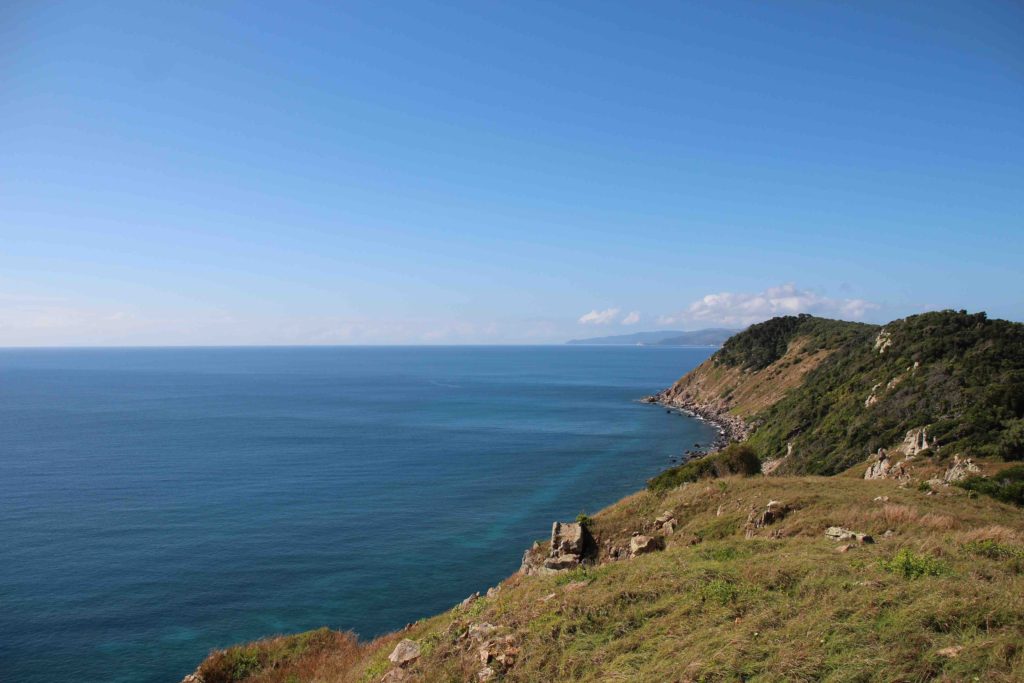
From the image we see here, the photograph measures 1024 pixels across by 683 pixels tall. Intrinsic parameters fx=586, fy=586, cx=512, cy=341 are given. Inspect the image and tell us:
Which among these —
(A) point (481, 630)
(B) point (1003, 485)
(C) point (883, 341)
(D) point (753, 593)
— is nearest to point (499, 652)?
(A) point (481, 630)

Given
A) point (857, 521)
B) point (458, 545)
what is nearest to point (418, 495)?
point (458, 545)

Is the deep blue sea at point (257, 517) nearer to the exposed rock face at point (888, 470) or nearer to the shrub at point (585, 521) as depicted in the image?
the shrub at point (585, 521)

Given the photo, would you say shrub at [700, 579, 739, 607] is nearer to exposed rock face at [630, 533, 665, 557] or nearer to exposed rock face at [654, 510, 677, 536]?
exposed rock face at [630, 533, 665, 557]

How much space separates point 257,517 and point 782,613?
56582 millimetres

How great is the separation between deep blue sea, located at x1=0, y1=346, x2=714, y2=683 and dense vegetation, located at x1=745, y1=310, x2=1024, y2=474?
1946 cm

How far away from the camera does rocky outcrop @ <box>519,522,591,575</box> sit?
80.2 ft

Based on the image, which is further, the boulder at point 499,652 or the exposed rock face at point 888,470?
the exposed rock face at point 888,470

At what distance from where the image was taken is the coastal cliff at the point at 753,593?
36.8ft

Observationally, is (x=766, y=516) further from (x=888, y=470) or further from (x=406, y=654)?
(x=888, y=470)

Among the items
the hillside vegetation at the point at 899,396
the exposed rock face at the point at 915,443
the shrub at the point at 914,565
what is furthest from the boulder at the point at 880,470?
the shrub at the point at 914,565

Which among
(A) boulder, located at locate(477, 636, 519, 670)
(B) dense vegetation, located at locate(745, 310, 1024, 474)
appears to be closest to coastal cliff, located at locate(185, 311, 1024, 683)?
(A) boulder, located at locate(477, 636, 519, 670)

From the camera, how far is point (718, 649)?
11891mm

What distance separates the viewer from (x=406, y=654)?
55.7 feet

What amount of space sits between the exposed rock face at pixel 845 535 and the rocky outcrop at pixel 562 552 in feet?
31.4
